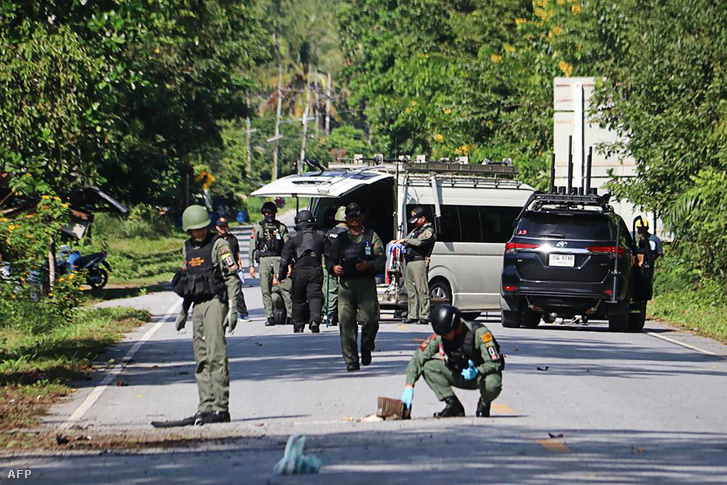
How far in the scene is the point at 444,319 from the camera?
10367 millimetres

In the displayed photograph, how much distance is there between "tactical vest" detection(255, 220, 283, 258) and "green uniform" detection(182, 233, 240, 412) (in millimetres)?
9064

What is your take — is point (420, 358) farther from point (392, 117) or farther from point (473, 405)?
point (392, 117)

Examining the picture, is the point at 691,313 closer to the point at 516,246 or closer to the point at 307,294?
the point at 516,246

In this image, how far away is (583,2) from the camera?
30297mm

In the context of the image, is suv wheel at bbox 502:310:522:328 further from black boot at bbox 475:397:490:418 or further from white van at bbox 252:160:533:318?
black boot at bbox 475:397:490:418

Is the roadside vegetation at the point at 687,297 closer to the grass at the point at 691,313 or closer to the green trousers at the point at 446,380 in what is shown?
the grass at the point at 691,313

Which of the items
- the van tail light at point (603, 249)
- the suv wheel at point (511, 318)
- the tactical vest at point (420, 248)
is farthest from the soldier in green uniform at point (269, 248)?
the van tail light at point (603, 249)

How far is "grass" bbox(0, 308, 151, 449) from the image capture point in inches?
461

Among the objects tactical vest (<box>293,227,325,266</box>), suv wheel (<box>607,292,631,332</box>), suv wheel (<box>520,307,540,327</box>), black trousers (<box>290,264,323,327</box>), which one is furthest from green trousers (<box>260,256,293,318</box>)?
suv wheel (<box>607,292,631,332</box>)

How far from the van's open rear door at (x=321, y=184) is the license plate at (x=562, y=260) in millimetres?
3558

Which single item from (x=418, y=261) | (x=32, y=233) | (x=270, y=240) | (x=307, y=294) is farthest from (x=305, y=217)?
(x=32, y=233)

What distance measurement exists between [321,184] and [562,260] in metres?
4.40

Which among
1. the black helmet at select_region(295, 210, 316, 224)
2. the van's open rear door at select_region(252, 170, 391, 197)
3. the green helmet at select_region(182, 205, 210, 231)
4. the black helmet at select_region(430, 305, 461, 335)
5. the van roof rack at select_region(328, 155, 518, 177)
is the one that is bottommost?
the black helmet at select_region(430, 305, 461, 335)

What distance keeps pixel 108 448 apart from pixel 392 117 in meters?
46.2
